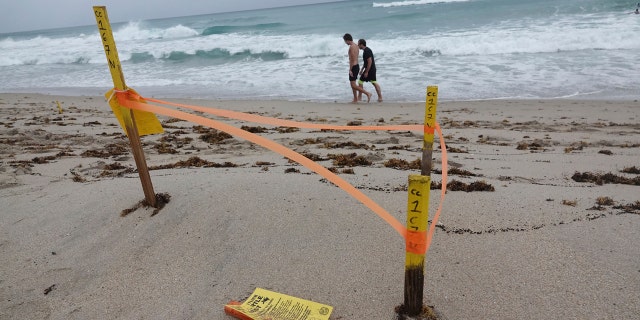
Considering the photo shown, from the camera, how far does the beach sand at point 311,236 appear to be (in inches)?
80.6

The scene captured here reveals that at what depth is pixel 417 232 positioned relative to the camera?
5.00 feet

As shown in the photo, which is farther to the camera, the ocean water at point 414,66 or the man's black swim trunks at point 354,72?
the ocean water at point 414,66

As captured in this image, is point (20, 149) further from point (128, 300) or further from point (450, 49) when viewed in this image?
point (450, 49)

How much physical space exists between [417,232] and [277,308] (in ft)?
2.88

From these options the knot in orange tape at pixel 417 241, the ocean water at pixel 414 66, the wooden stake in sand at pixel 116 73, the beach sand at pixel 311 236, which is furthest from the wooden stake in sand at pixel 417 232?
the ocean water at pixel 414 66

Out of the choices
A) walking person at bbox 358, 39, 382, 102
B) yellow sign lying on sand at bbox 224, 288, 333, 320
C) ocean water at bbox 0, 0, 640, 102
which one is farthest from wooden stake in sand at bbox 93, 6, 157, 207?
ocean water at bbox 0, 0, 640, 102

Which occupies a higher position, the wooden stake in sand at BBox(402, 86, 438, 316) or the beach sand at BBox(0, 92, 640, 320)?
the wooden stake in sand at BBox(402, 86, 438, 316)

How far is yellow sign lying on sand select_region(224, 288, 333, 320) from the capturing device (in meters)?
1.88

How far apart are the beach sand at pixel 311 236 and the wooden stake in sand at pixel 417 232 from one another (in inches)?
9.2

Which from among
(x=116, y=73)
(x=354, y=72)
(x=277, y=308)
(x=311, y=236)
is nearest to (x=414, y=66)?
(x=354, y=72)

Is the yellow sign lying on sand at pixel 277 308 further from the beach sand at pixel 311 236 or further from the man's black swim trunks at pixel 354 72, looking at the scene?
the man's black swim trunks at pixel 354 72

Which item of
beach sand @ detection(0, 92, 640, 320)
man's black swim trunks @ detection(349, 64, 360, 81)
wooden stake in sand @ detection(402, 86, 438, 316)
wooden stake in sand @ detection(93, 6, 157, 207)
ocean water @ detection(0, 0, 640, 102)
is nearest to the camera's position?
wooden stake in sand @ detection(402, 86, 438, 316)

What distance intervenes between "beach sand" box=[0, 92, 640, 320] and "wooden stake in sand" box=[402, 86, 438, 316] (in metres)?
0.23

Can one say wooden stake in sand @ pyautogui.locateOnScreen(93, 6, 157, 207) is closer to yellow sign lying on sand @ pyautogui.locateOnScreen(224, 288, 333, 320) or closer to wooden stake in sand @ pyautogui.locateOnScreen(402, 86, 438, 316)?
yellow sign lying on sand @ pyautogui.locateOnScreen(224, 288, 333, 320)
